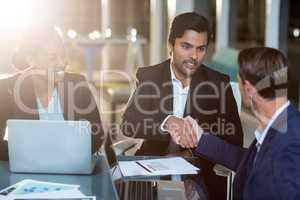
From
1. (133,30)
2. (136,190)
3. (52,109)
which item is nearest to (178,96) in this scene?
(52,109)

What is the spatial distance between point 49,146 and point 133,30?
6788mm

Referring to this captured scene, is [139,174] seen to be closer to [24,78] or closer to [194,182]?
[194,182]

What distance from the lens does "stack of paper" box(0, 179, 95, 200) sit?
202 cm

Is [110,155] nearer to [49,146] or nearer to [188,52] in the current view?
[49,146]

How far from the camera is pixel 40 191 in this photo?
208 centimetres

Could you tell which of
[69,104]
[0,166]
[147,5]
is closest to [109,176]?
[0,166]

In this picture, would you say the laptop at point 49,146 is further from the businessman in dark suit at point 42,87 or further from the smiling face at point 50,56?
the smiling face at point 50,56

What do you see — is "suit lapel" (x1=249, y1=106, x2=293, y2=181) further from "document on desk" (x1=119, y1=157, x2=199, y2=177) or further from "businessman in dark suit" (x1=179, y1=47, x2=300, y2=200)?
"document on desk" (x1=119, y1=157, x2=199, y2=177)

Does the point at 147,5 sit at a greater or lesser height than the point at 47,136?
greater

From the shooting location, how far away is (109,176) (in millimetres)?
2322

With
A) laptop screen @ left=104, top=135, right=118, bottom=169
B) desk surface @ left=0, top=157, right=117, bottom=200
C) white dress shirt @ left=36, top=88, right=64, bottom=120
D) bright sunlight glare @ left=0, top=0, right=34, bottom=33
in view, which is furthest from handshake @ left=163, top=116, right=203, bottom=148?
bright sunlight glare @ left=0, top=0, right=34, bottom=33

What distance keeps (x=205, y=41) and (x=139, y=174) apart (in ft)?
3.37

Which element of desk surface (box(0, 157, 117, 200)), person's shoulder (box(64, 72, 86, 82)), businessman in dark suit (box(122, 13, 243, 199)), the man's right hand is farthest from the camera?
businessman in dark suit (box(122, 13, 243, 199))

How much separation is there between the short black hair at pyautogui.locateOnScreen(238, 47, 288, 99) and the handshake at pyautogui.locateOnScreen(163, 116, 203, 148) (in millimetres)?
566
